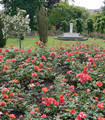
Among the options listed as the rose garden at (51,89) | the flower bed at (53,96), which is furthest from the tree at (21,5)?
the flower bed at (53,96)

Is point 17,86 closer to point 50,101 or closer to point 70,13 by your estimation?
point 50,101

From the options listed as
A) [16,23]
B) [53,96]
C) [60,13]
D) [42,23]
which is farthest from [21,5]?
[53,96]

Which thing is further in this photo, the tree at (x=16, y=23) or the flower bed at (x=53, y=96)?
the tree at (x=16, y=23)

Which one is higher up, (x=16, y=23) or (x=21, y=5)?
(x=21, y=5)

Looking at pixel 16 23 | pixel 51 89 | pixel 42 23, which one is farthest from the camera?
pixel 42 23

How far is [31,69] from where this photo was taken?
294cm

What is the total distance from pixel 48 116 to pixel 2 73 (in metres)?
1.40

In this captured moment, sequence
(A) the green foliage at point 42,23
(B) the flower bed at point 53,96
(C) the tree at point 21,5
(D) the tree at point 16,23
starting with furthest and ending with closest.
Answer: (C) the tree at point 21,5 < (A) the green foliage at point 42,23 < (D) the tree at point 16,23 < (B) the flower bed at point 53,96

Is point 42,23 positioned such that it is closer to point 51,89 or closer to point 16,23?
point 16,23

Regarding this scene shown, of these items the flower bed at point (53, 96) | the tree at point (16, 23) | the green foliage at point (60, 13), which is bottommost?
the flower bed at point (53, 96)

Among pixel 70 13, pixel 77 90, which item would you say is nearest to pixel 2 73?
pixel 77 90

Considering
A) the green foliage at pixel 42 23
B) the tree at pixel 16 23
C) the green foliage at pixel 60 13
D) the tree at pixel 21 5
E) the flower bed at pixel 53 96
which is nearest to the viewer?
the flower bed at pixel 53 96

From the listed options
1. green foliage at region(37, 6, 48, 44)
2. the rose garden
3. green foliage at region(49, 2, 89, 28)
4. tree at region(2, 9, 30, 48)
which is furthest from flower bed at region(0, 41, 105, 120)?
green foliage at region(49, 2, 89, 28)

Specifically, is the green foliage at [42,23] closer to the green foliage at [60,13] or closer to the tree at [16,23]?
the tree at [16,23]
